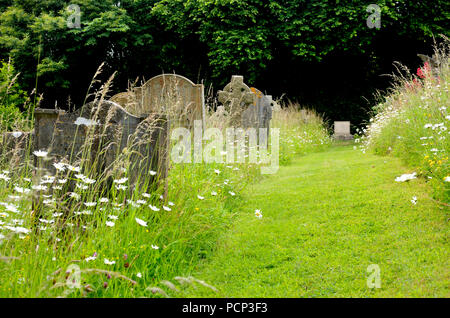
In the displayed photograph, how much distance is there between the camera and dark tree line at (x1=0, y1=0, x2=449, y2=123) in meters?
15.2

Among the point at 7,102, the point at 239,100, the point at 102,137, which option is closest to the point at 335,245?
the point at 102,137

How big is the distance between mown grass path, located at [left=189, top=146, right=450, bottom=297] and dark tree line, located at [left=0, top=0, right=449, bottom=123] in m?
11.0

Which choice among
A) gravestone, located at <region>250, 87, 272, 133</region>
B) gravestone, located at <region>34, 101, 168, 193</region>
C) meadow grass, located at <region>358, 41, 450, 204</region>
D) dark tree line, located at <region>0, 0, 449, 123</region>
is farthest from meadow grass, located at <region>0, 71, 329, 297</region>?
dark tree line, located at <region>0, 0, 449, 123</region>

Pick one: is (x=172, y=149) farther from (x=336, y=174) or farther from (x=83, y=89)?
(x=83, y=89)

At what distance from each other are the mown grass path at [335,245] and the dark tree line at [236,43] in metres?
11.0

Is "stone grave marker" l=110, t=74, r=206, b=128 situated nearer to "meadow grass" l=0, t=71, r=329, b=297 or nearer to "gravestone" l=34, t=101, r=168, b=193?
"meadow grass" l=0, t=71, r=329, b=297

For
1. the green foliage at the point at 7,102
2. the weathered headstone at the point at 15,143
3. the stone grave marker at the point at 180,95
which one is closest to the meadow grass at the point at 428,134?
the stone grave marker at the point at 180,95

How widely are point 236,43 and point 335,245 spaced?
Result: 13.1m

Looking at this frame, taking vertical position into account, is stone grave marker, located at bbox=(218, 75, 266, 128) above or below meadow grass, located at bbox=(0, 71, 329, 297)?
above

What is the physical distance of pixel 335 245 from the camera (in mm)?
3328

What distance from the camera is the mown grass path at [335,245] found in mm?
2611

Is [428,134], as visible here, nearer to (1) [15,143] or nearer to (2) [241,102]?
(2) [241,102]

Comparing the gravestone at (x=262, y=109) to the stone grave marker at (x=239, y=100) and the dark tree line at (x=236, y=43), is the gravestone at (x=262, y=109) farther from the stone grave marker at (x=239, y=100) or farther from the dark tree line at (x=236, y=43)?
the dark tree line at (x=236, y=43)

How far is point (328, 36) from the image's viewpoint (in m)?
15.4
